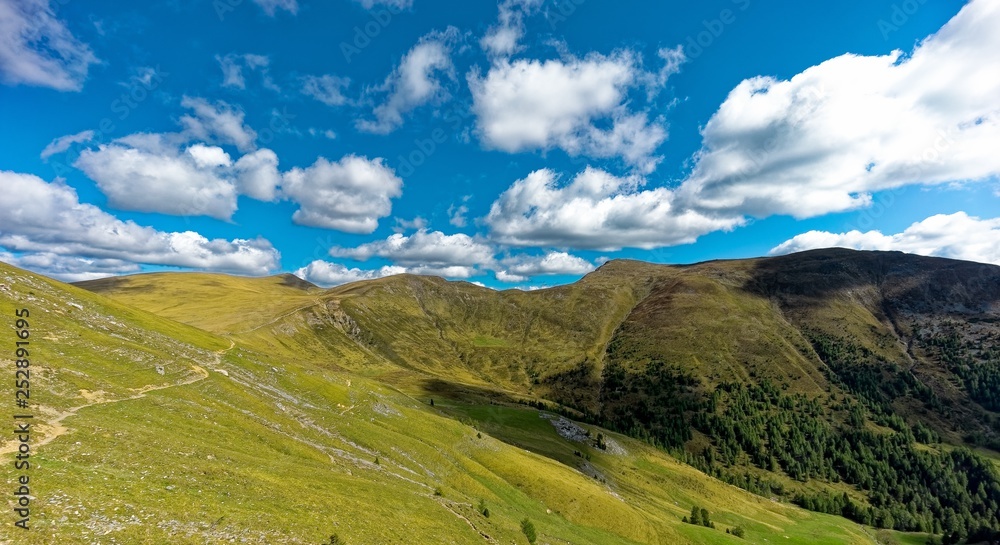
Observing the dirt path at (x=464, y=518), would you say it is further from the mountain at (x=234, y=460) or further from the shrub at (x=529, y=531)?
the shrub at (x=529, y=531)

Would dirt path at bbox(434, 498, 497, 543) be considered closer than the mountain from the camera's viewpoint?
No

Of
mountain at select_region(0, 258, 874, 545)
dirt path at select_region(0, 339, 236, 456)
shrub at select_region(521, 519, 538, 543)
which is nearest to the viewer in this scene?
mountain at select_region(0, 258, 874, 545)

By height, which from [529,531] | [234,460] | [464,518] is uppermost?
[234,460]

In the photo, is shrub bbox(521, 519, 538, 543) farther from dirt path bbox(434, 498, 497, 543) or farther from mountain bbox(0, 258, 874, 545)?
dirt path bbox(434, 498, 497, 543)

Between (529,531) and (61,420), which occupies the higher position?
(61,420)

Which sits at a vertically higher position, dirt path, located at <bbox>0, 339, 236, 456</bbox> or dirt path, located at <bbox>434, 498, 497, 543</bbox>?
dirt path, located at <bbox>0, 339, 236, 456</bbox>

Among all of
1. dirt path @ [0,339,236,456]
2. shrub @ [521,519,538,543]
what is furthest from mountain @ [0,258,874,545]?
shrub @ [521,519,538,543]

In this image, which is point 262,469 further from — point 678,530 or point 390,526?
point 678,530

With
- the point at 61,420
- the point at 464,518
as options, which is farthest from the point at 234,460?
the point at 464,518

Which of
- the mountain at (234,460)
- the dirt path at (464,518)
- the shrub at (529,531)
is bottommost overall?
the shrub at (529,531)

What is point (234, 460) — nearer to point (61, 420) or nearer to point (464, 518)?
point (61, 420)

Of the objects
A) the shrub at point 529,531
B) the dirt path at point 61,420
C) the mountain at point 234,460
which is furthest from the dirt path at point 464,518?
the dirt path at point 61,420

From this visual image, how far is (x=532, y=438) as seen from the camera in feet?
450

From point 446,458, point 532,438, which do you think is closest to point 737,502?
point 532,438
